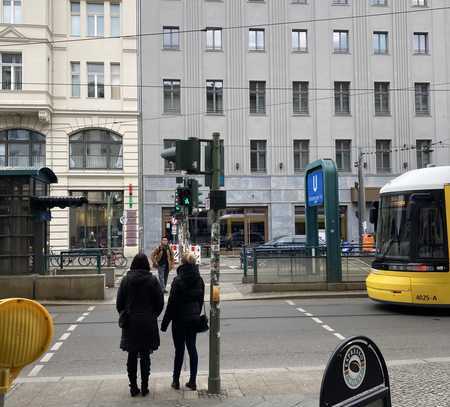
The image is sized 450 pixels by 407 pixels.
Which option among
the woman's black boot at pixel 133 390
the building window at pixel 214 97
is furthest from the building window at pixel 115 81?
the woman's black boot at pixel 133 390

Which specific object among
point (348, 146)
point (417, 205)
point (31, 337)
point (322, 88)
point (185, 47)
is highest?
point (185, 47)

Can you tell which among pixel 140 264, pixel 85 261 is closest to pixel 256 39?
pixel 85 261

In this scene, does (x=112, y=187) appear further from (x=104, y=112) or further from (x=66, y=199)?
(x=66, y=199)

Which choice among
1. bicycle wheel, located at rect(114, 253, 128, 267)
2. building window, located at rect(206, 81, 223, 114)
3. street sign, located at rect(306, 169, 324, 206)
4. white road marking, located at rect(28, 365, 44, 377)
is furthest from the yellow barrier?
building window, located at rect(206, 81, 223, 114)

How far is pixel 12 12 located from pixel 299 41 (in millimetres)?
18141

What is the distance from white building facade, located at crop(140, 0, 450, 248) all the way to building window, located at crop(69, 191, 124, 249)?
73.9 inches

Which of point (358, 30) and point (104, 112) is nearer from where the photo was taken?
point (104, 112)

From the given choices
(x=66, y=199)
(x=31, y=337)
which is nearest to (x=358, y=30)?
(x=66, y=199)

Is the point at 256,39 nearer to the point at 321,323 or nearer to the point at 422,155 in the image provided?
the point at 422,155

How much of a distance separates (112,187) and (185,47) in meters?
10.4

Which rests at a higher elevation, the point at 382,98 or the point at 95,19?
the point at 95,19

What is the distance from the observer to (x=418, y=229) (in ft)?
40.2

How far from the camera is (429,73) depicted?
128ft

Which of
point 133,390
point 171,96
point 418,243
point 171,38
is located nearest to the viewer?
point 133,390
